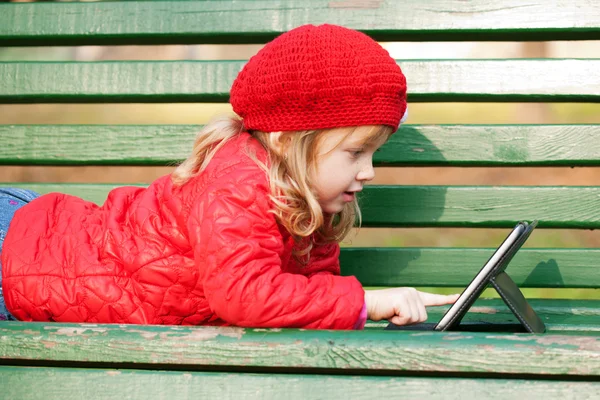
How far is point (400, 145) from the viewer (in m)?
2.47

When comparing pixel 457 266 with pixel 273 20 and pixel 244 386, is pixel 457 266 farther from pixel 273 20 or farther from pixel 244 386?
pixel 244 386

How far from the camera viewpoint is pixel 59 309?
1854mm

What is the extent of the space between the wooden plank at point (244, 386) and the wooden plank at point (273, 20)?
4.55 feet

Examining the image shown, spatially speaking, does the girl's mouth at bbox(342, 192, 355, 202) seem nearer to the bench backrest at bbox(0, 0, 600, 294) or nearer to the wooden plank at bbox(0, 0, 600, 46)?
the bench backrest at bbox(0, 0, 600, 294)

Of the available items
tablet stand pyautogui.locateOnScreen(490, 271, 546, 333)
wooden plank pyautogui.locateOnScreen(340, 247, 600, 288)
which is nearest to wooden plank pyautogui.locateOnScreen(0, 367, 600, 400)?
tablet stand pyautogui.locateOnScreen(490, 271, 546, 333)

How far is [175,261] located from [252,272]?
1.03 feet

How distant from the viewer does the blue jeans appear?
6.42ft

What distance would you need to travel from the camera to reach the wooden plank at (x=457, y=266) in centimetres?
245

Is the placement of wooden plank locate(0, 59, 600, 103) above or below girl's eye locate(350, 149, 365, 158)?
above

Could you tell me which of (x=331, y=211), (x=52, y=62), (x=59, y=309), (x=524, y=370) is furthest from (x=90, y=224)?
(x=524, y=370)

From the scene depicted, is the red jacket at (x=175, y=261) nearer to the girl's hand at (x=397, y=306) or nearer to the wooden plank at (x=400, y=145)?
the girl's hand at (x=397, y=306)

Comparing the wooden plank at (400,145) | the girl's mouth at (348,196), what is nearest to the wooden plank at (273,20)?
the wooden plank at (400,145)

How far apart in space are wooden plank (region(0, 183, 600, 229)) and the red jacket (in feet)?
1.53

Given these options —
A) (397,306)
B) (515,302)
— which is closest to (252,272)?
(397,306)
